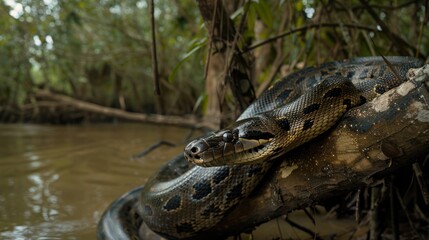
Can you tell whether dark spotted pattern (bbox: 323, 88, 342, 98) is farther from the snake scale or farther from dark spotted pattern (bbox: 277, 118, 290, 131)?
dark spotted pattern (bbox: 277, 118, 290, 131)

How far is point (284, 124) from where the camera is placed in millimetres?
2369

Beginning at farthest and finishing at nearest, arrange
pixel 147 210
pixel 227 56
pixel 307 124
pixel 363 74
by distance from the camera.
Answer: pixel 227 56 < pixel 147 210 < pixel 363 74 < pixel 307 124

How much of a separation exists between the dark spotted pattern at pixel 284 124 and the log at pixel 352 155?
164 millimetres

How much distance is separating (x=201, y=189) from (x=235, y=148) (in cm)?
53

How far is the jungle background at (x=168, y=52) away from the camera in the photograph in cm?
364

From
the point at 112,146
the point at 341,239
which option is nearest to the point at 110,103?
the point at 112,146

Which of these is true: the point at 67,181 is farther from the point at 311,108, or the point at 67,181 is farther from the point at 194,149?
the point at 311,108

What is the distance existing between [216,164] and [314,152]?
1.80 ft

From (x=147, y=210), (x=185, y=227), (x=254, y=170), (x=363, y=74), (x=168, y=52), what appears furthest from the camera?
(x=168, y=52)

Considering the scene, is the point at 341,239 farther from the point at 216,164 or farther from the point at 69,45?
the point at 69,45

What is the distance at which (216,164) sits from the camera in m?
2.38

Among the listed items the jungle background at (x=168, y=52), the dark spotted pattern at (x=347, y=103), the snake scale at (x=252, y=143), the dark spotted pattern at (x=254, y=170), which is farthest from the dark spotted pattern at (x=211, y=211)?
the dark spotted pattern at (x=347, y=103)

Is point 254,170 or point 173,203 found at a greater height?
point 254,170

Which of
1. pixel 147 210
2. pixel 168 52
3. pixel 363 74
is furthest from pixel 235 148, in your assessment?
pixel 168 52
